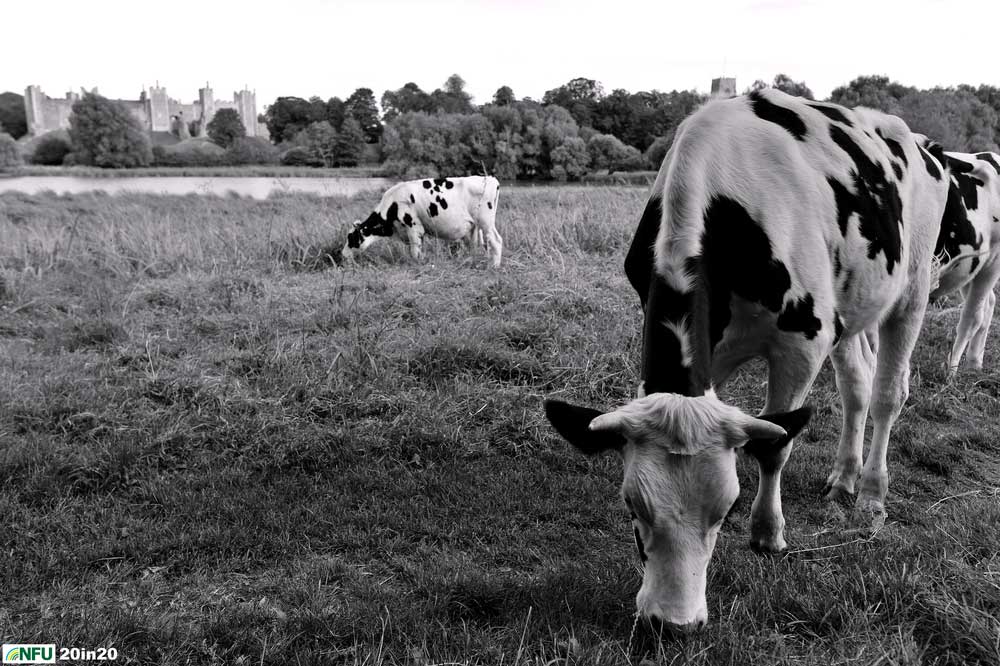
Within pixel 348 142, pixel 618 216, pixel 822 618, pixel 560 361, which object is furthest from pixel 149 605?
pixel 348 142

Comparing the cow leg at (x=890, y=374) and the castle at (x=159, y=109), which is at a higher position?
the castle at (x=159, y=109)

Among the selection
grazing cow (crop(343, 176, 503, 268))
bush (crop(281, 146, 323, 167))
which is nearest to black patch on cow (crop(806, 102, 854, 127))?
grazing cow (crop(343, 176, 503, 268))

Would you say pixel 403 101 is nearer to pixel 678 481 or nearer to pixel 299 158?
pixel 299 158

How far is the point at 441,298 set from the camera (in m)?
8.10

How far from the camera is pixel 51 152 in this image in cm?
4859

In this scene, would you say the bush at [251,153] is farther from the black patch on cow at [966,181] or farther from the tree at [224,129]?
the black patch on cow at [966,181]

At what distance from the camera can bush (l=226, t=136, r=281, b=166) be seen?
48.8 m

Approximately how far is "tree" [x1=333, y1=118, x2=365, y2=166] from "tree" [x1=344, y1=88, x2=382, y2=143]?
1.23 meters

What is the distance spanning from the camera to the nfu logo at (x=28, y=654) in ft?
8.38

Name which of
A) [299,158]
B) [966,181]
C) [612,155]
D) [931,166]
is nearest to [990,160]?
[966,181]

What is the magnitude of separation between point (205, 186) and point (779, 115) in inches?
980

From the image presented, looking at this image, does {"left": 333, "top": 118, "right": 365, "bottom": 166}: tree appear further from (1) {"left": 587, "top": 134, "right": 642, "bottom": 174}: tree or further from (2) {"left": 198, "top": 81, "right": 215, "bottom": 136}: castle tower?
(2) {"left": 198, "top": 81, "right": 215, "bottom": 136}: castle tower

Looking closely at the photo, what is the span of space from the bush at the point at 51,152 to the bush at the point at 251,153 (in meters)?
11.1

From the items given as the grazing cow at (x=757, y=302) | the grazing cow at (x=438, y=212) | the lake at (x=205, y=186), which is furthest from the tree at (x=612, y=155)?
the grazing cow at (x=757, y=302)
